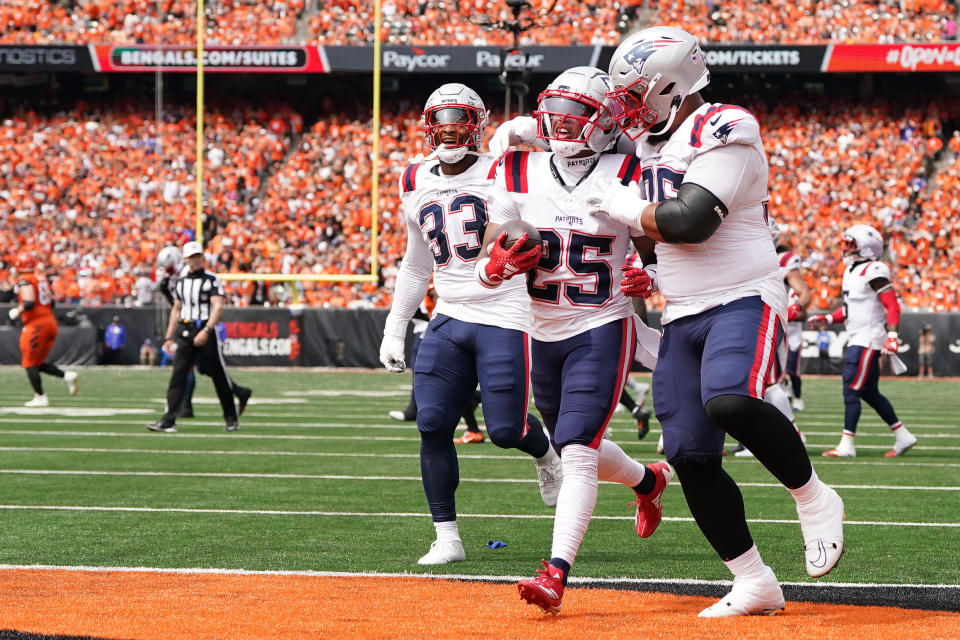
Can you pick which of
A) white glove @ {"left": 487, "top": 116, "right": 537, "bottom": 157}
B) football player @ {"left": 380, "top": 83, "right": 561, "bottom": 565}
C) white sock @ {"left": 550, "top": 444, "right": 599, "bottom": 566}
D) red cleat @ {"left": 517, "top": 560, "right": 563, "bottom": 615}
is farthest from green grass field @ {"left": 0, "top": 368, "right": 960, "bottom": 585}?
white glove @ {"left": 487, "top": 116, "right": 537, "bottom": 157}

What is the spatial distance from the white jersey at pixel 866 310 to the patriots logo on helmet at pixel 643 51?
19.3 ft

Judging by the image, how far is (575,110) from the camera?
4.48 metres

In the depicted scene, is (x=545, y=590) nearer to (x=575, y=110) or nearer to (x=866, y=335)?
(x=575, y=110)

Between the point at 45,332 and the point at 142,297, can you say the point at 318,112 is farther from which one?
the point at 45,332

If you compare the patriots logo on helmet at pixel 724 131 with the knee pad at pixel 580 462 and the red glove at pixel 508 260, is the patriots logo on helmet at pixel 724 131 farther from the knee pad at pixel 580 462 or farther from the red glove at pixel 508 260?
the knee pad at pixel 580 462

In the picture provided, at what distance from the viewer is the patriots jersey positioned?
5258mm

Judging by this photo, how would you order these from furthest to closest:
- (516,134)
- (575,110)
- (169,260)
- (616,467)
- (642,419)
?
(169,260)
(642,419)
(516,134)
(616,467)
(575,110)

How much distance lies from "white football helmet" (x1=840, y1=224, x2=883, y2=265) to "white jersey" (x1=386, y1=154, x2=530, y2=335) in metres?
4.66

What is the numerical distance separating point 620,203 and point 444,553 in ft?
5.62

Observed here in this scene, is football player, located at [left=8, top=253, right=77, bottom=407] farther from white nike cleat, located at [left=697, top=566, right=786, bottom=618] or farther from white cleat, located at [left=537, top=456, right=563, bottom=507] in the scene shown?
white nike cleat, located at [left=697, top=566, right=786, bottom=618]

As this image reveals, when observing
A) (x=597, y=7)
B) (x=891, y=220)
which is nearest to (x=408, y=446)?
(x=891, y=220)

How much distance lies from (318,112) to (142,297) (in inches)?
282

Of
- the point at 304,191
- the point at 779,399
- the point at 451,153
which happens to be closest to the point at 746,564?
the point at 451,153

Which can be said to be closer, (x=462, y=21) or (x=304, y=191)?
(x=304, y=191)
